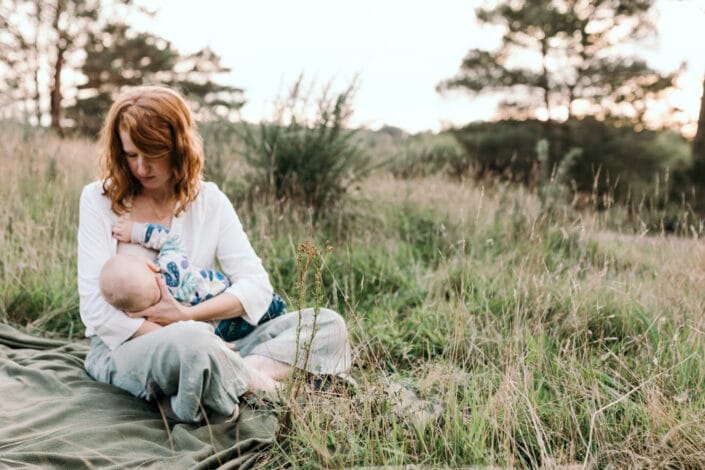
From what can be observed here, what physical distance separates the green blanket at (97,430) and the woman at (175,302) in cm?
8

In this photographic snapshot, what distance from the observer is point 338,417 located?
1.88 metres

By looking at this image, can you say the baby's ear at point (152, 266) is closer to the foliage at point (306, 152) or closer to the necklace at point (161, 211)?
the necklace at point (161, 211)

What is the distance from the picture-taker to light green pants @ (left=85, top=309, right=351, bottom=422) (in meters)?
2.05

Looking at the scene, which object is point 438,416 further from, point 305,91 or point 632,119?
point 632,119

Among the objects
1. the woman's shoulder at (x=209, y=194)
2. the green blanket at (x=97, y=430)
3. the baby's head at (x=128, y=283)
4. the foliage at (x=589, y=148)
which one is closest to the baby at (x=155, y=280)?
the baby's head at (x=128, y=283)

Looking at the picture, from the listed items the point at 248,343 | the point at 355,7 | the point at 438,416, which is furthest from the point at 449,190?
the point at 438,416

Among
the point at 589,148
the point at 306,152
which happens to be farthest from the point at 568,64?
the point at 306,152

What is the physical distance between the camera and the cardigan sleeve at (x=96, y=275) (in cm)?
228

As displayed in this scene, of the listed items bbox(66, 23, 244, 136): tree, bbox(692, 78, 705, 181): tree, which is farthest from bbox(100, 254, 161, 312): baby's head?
bbox(66, 23, 244, 136): tree

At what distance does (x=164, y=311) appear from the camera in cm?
231

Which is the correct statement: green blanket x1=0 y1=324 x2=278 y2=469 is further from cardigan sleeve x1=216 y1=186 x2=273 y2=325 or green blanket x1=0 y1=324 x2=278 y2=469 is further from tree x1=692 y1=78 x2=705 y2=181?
tree x1=692 y1=78 x2=705 y2=181

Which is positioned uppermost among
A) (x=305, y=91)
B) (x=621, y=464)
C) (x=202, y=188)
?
(x=305, y=91)

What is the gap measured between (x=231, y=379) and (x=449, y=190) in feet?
14.6

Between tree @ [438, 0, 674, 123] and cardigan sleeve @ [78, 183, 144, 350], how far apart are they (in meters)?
11.3
